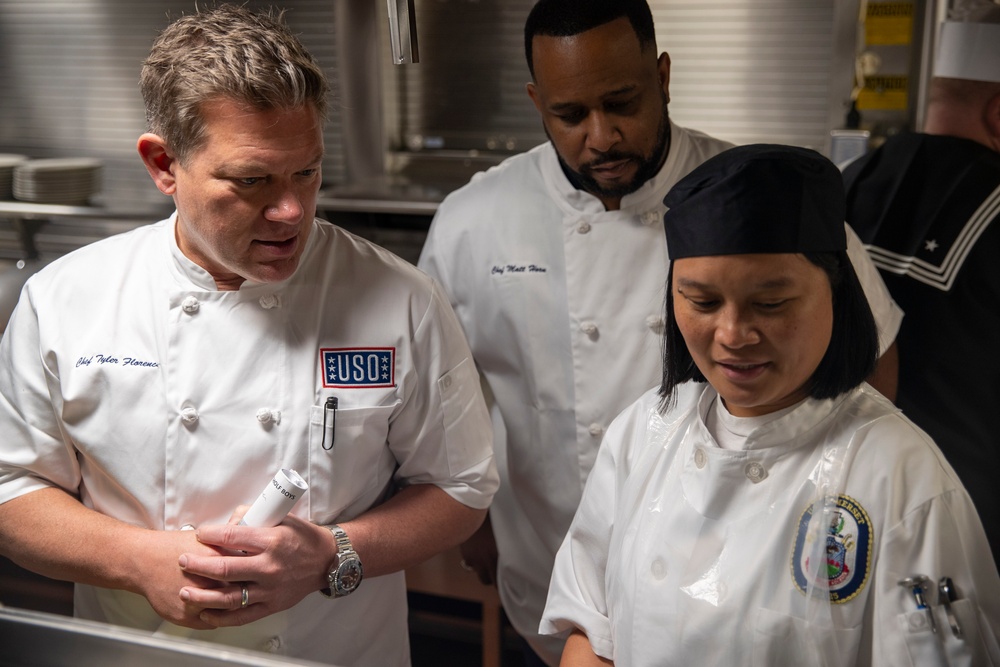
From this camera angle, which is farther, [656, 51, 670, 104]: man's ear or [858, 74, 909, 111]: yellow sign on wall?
[858, 74, 909, 111]: yellow sign on wall

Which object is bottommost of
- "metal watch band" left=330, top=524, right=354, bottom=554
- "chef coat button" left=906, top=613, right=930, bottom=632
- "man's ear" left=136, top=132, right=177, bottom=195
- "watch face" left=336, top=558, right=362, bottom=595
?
"watch face" left=336, top=558, right=362, bottom=595

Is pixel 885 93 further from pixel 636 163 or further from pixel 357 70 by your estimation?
pixel 357 70

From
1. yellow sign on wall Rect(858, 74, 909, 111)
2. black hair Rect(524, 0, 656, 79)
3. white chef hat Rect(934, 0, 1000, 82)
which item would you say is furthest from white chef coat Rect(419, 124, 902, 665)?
yellow sign on wall Rect(858, 74, 909, 111)

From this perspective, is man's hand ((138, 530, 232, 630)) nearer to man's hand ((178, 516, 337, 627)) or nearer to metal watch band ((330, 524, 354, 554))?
man's hand ((178, 516, 337, 627))

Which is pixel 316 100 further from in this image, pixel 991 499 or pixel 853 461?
pixel 991 499

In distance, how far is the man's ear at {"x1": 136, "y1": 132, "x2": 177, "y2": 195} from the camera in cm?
107

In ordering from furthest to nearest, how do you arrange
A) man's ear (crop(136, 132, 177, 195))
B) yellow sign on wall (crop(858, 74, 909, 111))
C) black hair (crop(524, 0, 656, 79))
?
yellow sign on wall (crop(858, 74, 909, 111))
black hair (crop(524, 0, 656, 79))
man's ear (crop(136, 132, 177, 195))

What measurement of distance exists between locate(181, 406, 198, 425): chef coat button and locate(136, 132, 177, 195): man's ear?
0.27 metres

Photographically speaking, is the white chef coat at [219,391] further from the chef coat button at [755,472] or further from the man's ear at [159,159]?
the chef coat button at [755,472]

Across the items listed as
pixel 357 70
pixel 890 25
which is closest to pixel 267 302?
pixel 357 70

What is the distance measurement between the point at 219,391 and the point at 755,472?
0.65m

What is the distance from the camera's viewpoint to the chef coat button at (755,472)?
37.6 inches

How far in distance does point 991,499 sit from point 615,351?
1.67 ft

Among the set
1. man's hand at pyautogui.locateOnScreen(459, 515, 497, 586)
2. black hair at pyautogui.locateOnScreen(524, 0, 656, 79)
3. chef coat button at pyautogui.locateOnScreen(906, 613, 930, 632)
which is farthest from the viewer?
man's hand at pyautogui.locateOnScreen(459, 515, 497, 586)
